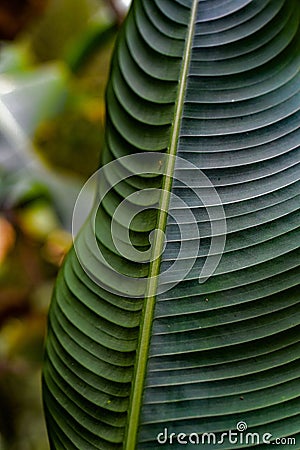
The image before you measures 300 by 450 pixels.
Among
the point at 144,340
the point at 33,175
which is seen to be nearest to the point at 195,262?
the point at 144,340

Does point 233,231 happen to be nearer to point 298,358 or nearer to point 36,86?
point 298,358

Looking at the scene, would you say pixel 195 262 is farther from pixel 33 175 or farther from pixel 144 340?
pixel 33 175

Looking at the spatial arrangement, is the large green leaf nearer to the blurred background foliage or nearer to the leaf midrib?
the leaf midrib

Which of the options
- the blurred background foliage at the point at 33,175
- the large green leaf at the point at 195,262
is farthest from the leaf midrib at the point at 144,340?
the blurred background foliage at the point at 33,175

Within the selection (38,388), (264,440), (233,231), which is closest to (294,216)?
(233,231)

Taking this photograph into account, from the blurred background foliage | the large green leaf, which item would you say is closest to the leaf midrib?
the large green leaf

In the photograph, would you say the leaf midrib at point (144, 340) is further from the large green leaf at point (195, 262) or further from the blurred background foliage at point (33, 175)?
the blurred background foliage at point (33, 175)
